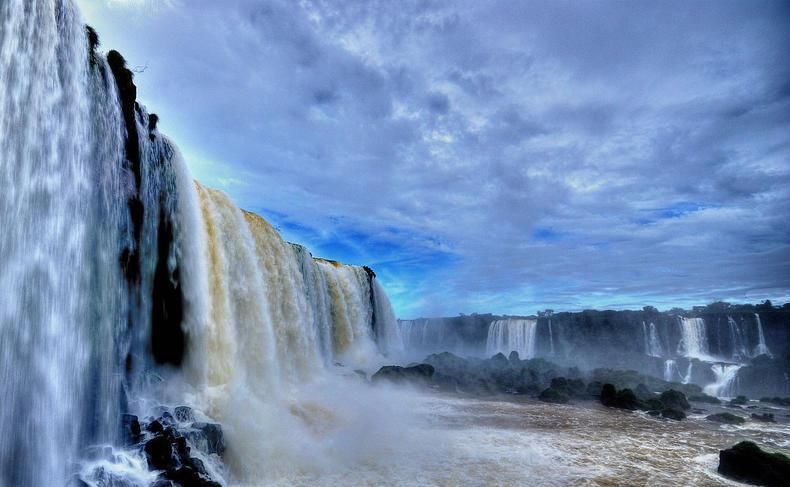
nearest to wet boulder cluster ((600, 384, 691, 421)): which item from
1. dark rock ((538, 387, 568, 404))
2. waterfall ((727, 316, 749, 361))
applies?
dark rock ((538, 387, 568, 404))

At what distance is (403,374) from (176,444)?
54.3 ft

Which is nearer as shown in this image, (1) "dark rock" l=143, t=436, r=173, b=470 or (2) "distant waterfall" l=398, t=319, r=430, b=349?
(1) "dark rock" l=143, t=436, r=173, b=470

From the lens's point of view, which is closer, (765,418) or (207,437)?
(207,437)

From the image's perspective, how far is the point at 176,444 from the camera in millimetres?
7082

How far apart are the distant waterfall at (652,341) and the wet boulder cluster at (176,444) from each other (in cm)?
3929

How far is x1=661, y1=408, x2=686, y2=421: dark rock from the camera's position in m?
16.6

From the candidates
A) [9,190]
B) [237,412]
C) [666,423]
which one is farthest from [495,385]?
[9,190]

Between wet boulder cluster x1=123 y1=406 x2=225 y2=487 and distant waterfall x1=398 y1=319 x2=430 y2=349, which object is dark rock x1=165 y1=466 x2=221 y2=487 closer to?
wet boulder cluster x1=123 y1=406 x2=225 y2=487

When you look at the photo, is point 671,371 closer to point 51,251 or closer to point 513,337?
point 513,337

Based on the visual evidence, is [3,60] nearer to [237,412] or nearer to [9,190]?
[9,190]

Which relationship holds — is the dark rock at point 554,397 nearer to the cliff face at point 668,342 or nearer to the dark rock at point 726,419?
the dark rock at point 726,419

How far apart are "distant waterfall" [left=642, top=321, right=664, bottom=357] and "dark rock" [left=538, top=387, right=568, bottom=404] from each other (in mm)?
21674

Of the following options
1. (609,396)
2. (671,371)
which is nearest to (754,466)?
(609,396)

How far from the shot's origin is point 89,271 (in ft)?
22.3
